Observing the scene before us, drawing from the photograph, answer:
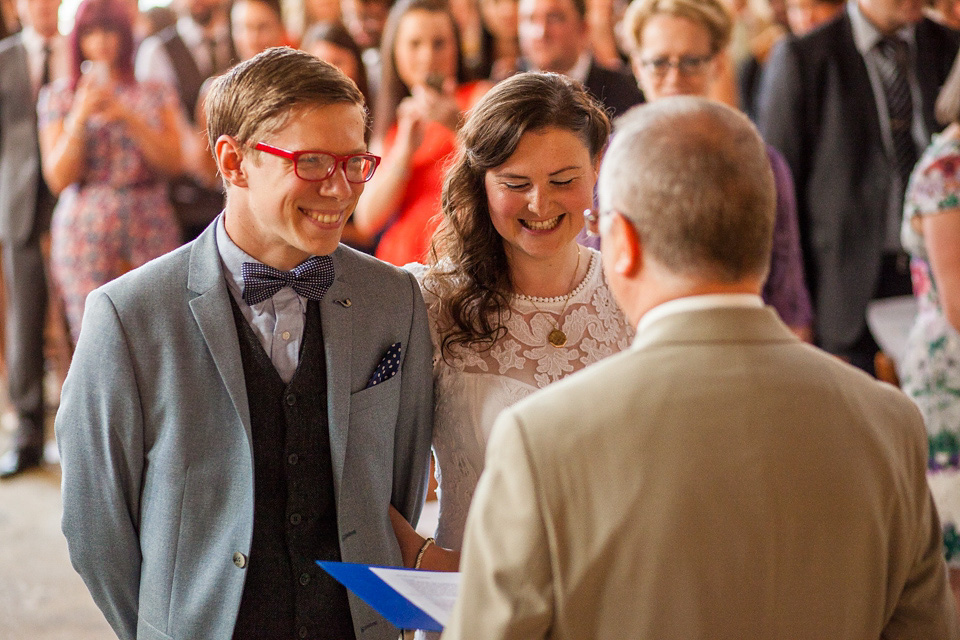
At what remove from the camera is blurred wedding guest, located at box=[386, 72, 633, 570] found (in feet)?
5.81

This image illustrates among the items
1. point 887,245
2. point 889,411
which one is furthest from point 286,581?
point 887,245

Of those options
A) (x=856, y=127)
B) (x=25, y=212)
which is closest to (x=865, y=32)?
(x=856, y=127)

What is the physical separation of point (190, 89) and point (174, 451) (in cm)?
381

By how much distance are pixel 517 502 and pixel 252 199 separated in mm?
774

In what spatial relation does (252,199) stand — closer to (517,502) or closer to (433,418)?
(433,418)

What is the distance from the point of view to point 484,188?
1.88 meters

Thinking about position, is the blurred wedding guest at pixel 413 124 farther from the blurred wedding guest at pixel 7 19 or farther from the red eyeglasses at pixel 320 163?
the blurred wedding guest at pixel 7 19

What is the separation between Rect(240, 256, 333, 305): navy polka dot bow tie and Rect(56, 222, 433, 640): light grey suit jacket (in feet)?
0.12

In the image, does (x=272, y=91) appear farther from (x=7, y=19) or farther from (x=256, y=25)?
(x=7, y=19)

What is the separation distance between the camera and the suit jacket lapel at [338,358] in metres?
1.57

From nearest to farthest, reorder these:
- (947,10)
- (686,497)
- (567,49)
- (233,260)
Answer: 1. (686,497)
2. (233,260)
3. (567,49)
4. (947,10)

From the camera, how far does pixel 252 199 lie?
1574mm

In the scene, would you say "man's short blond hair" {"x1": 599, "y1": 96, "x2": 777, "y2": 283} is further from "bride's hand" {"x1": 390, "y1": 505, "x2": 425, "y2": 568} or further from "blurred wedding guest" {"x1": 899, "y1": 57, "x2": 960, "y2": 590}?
"blurred wedding guest" {"x1": 899, "y1": 57, "x2": 960, "y2": 590}

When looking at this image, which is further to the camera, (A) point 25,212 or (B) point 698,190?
(A) point 25,212
